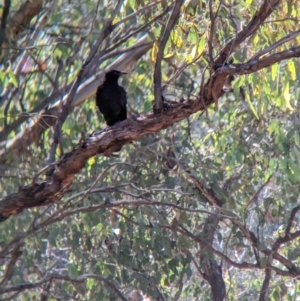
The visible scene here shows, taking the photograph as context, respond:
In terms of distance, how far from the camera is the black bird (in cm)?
620

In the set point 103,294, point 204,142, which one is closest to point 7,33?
point 103,294

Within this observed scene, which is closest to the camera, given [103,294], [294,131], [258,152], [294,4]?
[294,4]

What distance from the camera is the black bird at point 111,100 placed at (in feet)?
20.4

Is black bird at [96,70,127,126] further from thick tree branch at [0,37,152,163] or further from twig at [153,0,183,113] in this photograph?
twig at [153,0,183,113]

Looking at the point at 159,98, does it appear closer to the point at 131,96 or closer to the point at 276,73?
the point at 276,73

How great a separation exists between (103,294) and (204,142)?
1945 mm

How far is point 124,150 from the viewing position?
22.0ft

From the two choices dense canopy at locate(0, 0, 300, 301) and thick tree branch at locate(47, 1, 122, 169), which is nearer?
thick tree branch at locate(47, 1, 122, 169)

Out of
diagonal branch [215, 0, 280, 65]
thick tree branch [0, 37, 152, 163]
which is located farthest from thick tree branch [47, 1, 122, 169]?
diagonal branch [215, 0, 280, 65]

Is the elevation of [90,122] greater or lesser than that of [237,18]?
greater

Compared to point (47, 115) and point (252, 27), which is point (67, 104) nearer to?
point (47, 115)

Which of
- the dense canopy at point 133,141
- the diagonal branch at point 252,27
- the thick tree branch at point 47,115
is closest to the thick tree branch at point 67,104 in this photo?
the dense canopy at point 133,141

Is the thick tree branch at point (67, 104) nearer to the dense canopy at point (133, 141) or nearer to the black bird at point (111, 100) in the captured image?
the dense canopy at point (133, 141)

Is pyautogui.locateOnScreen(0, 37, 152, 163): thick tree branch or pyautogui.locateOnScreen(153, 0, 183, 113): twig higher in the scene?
pyautogui.locateOnScreen(0, 37, 152, 163): thick tree branch
